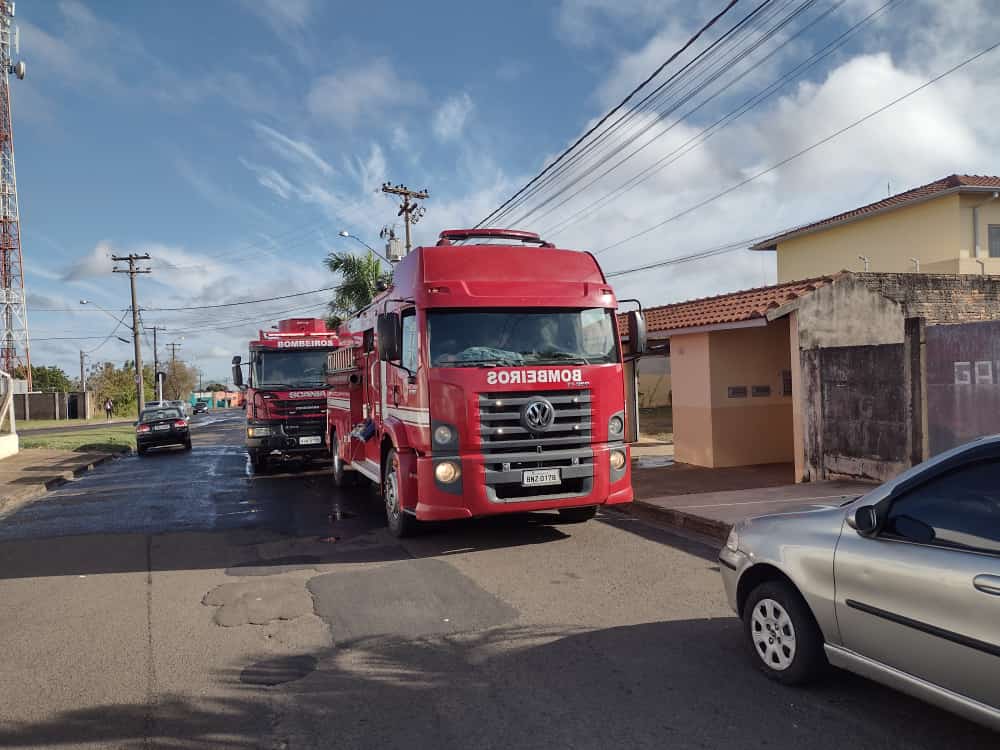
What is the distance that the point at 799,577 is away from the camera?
4102 mm

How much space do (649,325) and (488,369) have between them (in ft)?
27.6

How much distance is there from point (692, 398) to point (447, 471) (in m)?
7.57

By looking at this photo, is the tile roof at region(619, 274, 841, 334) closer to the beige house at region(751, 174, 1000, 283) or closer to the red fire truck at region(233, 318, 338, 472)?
the red fire truck at region(233, 318, 338, 472)

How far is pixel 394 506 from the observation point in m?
8.89

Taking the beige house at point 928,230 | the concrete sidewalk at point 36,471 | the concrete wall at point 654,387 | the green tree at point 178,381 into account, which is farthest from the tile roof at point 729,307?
the green tree at point 178,381

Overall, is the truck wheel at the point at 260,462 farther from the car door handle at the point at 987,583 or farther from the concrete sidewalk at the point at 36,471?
the car door handle at the point at 987,583

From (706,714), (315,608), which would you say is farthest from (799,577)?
(315,608)

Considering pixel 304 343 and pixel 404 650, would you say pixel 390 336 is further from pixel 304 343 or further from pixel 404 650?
pixel 304 343

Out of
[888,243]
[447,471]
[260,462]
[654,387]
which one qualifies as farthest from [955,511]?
[654,387]

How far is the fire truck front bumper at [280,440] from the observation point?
15.9 meters

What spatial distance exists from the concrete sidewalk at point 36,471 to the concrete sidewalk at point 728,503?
10.5 metres

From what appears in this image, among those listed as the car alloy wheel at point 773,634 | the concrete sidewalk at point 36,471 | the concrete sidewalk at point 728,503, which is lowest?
the concrete sidewalk at point 36,471

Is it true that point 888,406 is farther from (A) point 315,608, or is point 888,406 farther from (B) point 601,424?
(A) point 315,608

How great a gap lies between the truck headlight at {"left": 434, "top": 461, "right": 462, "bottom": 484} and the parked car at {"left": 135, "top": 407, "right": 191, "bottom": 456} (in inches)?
762
